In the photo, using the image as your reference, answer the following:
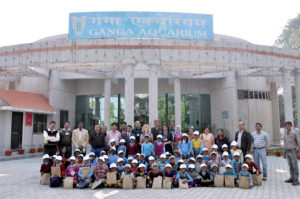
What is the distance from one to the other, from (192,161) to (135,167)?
179 cm

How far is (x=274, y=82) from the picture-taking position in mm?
24062

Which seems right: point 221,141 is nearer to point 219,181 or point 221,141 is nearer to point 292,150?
point 219,181

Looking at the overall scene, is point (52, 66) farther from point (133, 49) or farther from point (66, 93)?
point (66, 93)

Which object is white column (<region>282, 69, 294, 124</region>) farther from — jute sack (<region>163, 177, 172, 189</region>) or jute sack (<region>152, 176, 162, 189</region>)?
jute sack (<region>152, 176, 162, 189</region>)

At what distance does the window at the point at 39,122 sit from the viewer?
59.8ft

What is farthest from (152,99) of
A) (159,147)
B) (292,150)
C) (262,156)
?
(292,150)

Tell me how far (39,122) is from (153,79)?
34.0 feet

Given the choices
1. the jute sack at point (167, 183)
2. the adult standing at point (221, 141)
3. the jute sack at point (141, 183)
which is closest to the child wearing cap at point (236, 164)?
the adult standing at point (221, 141)

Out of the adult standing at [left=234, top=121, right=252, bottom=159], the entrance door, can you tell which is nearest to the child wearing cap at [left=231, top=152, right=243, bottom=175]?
the adult standing at [left=234, top=121, right=252, bottom=159]

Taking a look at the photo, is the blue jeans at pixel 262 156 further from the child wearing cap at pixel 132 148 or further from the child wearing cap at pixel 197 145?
the child wearing cap at pixel 132 148

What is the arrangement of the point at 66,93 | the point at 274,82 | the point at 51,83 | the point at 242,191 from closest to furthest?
the point at 242,191 < the point at 51,83 < the point at 66,93 < the point at 274,82

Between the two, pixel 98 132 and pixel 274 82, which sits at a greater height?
pixel 274 82

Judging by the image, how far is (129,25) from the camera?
13961 mm

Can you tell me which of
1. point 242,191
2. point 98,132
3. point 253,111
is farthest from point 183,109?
point 242,191
